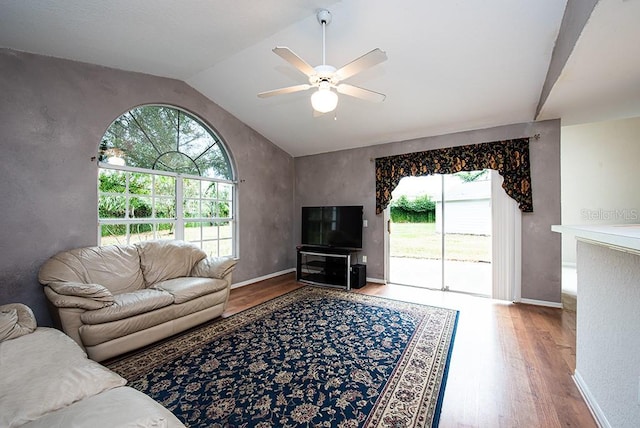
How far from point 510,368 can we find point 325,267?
10.7 feet

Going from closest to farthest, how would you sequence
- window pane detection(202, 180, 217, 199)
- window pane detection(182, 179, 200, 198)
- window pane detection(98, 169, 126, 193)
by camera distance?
window pane detection(98, 169, 126, 193)
window pane detection(182, 179, 200, 198)
window pane detection(202, 180, 217, 199)

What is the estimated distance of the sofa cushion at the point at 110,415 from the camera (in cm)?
102

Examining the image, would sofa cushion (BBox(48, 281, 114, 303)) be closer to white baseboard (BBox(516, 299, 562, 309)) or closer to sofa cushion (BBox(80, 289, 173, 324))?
sofa cushion (BBox(80, 289, 173, 324))

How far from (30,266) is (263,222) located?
3108mm

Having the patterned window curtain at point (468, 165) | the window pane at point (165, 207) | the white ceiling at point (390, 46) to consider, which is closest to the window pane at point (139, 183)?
the window pane at point (165, 207)

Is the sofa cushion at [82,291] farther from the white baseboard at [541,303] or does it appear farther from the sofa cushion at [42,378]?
the white baseboard at [541,303]

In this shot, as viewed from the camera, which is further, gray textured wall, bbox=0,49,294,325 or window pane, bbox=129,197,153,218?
window pane, bbox=129,197,153,218

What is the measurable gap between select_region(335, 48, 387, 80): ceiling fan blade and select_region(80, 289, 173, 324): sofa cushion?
2647mm

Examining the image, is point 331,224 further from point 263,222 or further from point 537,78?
point 537,78

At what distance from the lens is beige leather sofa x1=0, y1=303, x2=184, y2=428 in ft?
3.49

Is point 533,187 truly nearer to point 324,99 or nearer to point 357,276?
point 357,276

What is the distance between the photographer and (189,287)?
9.61ft

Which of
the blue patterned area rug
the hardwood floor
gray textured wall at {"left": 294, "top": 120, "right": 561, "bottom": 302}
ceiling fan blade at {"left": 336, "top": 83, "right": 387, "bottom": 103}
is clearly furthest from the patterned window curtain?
ceiling fan blade at {"left": 336, "top": 83, "right": 387, "bottom": 103}

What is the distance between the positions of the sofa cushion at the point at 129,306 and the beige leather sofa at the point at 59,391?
468 mm
